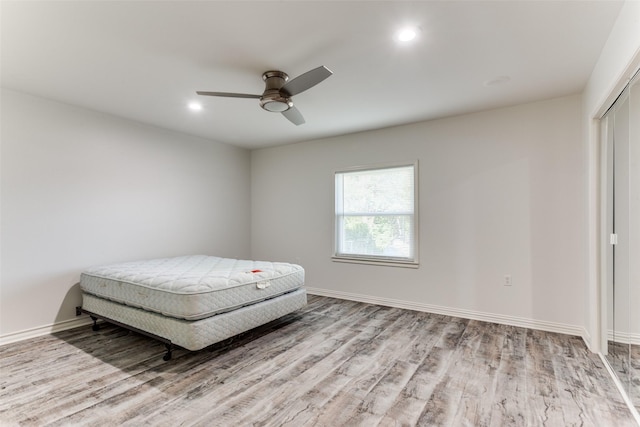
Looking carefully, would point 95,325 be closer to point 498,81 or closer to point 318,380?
point 318,380

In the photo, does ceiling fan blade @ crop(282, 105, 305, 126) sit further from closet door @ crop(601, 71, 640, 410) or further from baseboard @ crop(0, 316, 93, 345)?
baseboard @ crop(0, 316, 93, 345)

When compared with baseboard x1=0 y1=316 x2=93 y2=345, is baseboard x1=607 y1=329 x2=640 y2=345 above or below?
above

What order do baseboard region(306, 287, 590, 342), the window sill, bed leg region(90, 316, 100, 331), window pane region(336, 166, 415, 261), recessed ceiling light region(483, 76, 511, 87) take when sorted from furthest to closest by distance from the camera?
window pane region(336, 166, 415, 261)
the window sill
bed leg region(90, 316, 100, 331)
baseboard region(306, 287, 590, 342)
recessed ceiling light region(483, 76, 511, 87)

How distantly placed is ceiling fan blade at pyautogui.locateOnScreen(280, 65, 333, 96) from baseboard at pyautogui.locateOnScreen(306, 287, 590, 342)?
307 cm

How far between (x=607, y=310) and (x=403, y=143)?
273cm

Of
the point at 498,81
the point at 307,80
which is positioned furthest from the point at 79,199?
the point at 498,81

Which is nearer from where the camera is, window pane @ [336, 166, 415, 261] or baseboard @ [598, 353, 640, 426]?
baseboard @ [598, 353, 640, 426]

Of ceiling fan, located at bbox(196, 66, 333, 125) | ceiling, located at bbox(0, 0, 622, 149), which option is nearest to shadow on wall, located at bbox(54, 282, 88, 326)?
ceiling, located at bbox(0, 0, 622, 149)

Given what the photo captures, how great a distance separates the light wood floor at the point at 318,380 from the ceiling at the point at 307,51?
248cm

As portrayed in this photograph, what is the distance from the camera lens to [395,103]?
3504 millimetres

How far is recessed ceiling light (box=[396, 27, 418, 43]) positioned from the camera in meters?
2.14

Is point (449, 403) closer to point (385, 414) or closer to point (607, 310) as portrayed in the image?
point (385, 414)

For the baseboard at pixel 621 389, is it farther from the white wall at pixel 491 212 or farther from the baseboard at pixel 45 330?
the baseboard at pixel 45 330

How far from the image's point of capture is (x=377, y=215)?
457 cm
